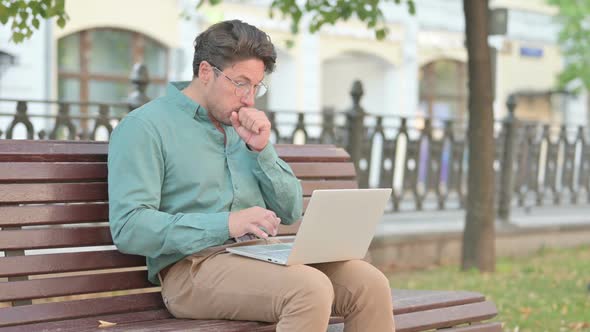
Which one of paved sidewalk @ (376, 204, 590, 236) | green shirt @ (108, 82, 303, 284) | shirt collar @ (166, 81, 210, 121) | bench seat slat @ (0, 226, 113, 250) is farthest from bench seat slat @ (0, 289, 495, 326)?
paved sidewalk @ (376, 204, 590, 236)

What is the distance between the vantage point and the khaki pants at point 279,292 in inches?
133

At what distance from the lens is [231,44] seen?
372cm

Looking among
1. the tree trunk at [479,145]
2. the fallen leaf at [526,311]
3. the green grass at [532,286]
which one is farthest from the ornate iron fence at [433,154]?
the fallen leaf at [526,311]

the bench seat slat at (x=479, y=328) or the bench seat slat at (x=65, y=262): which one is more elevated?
the bench seat slat at (x=65, y=262)

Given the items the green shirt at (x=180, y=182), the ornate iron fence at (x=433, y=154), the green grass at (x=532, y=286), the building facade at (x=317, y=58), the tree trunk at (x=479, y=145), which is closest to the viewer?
the green shirt at (x=180, y=182)

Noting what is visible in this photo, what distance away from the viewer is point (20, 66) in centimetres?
1870

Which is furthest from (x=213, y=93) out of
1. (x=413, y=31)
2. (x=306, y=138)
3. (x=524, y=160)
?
(x=413, y=31)

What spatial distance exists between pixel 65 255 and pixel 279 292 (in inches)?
35.3

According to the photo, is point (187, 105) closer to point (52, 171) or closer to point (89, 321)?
point (52, 171)

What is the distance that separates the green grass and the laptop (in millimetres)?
2715

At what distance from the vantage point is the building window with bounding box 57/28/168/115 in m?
20.2

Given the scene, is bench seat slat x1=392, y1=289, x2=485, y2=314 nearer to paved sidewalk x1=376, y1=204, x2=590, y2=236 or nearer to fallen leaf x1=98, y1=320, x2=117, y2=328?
fallen leaf x1=98, y1=320, x2=117, y2=328

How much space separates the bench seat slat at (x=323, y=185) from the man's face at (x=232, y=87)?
1.03m

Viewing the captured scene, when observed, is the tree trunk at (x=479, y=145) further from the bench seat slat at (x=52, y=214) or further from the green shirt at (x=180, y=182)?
the bench seat slat at (x=52, y=214)
